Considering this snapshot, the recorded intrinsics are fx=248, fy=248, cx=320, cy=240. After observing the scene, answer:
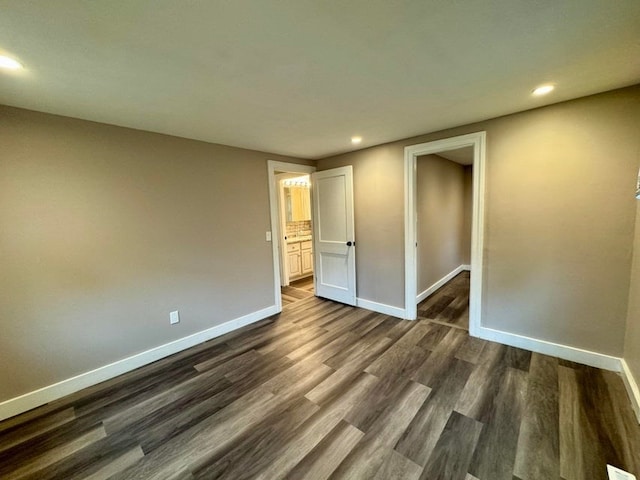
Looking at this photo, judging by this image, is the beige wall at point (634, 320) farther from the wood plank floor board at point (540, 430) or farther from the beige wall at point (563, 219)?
the wood plank floor board at point (540, 430)

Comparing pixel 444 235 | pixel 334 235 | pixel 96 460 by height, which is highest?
pixel 334 235

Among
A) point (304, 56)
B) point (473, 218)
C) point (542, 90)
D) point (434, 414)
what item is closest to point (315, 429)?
point (434, 414)

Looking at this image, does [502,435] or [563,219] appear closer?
[502,435]

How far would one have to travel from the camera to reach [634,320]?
6.25 ft

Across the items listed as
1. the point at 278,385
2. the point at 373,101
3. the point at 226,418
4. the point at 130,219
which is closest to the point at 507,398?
the point at 278,385

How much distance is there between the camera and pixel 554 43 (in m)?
1.35

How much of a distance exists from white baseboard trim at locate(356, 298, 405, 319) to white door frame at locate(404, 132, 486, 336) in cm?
10

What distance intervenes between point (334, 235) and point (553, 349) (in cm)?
280

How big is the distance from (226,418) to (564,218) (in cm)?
328

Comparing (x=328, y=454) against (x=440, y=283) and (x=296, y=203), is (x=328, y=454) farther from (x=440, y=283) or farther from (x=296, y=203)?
(x=296, y=203)

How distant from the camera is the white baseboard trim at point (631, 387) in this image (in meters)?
1.70

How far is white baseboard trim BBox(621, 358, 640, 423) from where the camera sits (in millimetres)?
1695

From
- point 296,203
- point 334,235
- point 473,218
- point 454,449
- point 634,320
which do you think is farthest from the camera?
point 296,203

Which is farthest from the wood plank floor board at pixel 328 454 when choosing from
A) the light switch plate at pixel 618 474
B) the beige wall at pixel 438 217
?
the beige wall at pixel 438 217
